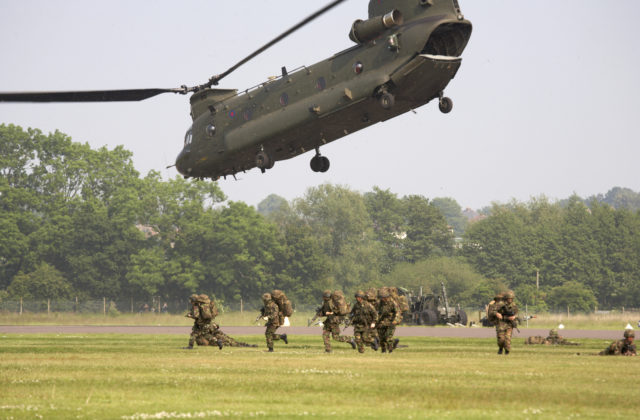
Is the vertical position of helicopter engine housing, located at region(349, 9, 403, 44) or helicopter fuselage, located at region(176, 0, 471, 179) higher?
helicopter engine housing, located at region(349, 9, 403, 44)

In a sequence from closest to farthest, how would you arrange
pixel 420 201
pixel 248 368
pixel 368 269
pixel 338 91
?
pixel 248 368 → pixel 338 91 → pixel 368 269 → pixel 420 201

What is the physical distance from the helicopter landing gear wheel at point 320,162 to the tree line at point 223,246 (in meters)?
63.9

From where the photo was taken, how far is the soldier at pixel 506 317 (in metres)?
27.7

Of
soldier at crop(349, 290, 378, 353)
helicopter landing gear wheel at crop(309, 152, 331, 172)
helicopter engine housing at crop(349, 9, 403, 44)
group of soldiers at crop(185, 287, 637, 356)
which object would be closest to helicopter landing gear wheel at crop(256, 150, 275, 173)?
helicopter landing gear wheel at crop(309, 152, 331, 172)

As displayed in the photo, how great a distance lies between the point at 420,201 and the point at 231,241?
170ft

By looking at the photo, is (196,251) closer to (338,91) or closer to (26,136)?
(26,136)

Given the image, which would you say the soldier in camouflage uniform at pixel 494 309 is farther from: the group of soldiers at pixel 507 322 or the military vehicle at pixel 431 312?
the military vehicle at pixel 431 312

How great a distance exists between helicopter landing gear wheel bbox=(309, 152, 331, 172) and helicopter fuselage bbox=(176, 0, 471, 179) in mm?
38

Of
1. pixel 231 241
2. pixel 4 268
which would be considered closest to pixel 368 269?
pixel 231 241

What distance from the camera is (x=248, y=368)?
22.8 meters

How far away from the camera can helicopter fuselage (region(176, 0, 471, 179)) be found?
32.2 m

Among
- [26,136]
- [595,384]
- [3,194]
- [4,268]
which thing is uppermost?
[26,136]

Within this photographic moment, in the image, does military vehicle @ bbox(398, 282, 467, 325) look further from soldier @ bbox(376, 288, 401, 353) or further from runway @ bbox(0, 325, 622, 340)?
soldier @ bbox(376, 288, 401, 353)

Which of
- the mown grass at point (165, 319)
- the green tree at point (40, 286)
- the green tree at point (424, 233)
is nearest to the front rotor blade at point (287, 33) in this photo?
the mown grass at point (165, 319)
